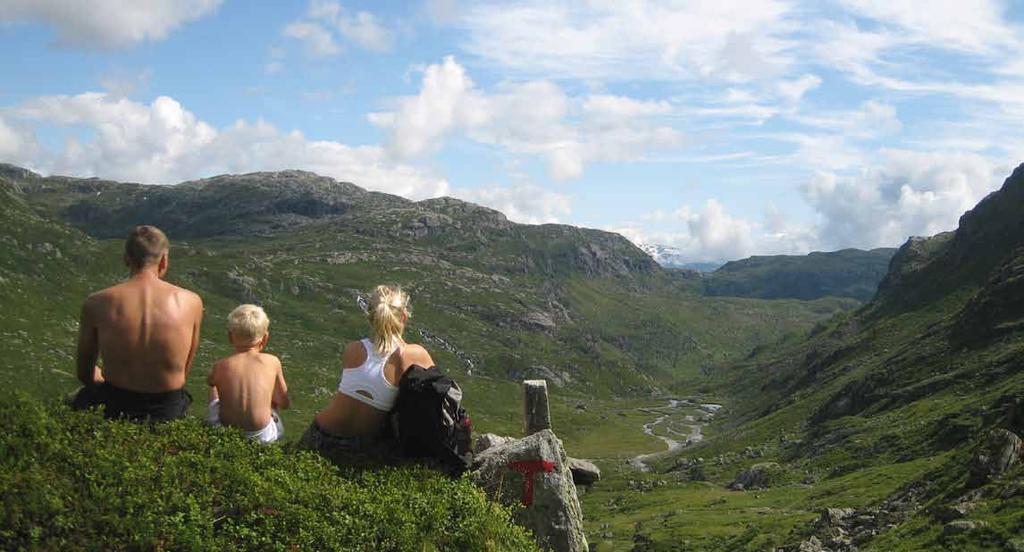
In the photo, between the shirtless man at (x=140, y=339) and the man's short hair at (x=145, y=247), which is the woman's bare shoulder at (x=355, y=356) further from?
the man's short hair at (x=145, y=247)

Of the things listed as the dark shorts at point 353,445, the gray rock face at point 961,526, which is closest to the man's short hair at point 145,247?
the dark shorts at point 353,445

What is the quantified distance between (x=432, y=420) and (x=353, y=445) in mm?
1860

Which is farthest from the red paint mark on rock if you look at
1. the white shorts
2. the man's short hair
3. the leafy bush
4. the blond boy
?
the man's short hair

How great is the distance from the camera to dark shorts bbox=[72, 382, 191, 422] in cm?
1247

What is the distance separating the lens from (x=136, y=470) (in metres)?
10.8

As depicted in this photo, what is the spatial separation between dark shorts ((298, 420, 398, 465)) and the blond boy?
901 mm

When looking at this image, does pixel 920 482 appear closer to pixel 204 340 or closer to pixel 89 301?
pixel 89 301

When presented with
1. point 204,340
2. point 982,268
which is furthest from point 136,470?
point 982,268

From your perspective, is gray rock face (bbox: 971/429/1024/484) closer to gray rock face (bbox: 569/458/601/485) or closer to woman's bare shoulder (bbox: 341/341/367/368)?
gray rock face (bbox: 569/458/601/485)

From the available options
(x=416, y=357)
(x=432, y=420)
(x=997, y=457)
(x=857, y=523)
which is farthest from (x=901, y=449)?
(x=416, y=357)

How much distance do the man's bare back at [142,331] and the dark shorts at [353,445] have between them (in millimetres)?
2914

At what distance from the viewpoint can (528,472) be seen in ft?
51.4

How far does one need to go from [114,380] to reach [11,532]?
3478 mm

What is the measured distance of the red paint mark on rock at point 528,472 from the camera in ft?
51.3
